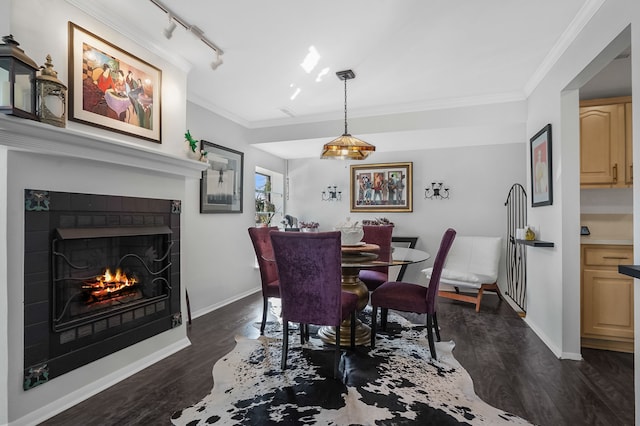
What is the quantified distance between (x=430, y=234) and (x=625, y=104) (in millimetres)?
2758

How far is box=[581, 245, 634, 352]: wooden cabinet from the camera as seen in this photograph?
2676mm

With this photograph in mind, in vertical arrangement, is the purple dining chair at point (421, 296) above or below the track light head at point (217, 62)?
below

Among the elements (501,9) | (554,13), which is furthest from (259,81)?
(554,13)

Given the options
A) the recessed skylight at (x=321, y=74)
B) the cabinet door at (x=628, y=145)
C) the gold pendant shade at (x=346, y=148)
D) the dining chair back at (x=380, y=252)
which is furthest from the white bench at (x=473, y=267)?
the recessed skylight at (x=321, y=74)

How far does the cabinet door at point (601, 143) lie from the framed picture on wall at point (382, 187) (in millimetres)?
2425

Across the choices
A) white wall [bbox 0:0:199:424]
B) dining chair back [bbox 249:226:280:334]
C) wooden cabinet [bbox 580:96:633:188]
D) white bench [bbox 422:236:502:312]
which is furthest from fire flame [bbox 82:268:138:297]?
wooden cabinet [bbox 580:96:633:188]

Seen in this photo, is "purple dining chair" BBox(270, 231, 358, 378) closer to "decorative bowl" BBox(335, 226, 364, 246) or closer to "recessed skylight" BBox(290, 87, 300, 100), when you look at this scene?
"decorative bowl" BBox(335, 226, 364, 246)

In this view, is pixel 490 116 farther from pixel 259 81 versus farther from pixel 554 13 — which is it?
pixel 259 81

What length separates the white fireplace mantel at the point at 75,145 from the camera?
167 cm

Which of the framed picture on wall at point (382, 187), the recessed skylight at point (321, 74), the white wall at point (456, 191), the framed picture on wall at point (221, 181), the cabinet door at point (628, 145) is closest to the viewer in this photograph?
the cabinet door at point (628, 145)

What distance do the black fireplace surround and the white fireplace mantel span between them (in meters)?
0.26

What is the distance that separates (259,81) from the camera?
3330 mm

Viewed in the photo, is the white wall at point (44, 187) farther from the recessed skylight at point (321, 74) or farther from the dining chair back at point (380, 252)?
the dining chair back at point (380, 252)

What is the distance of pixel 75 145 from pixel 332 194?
413 cm
